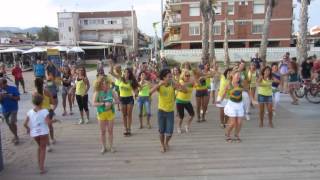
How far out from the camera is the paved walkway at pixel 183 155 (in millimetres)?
6209

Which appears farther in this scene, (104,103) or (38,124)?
(104,103)

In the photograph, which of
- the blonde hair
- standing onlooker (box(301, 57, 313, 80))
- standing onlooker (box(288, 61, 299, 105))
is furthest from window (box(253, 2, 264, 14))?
the blonde hair

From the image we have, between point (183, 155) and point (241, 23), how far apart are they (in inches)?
1974

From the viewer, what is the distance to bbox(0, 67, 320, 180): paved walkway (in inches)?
244

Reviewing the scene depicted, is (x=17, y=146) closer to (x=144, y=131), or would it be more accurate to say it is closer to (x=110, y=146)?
(x=110, y=146)

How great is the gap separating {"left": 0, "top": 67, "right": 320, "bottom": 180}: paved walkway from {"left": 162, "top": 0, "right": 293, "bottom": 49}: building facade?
46.4 meters

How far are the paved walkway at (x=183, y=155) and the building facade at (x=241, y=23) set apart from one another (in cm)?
4639

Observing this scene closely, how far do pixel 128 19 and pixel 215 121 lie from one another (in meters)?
81.3

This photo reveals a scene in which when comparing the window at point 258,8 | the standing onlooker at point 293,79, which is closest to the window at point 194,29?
the window at point 258,8

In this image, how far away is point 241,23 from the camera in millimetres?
54719

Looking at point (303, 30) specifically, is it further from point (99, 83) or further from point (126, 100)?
point (99, 83)

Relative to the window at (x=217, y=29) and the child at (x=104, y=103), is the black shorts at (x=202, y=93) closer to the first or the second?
the child at (x=104, y=103)

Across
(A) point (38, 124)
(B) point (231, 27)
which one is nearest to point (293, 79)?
(A) point (38, 124)

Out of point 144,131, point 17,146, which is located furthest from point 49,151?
point 144,131
